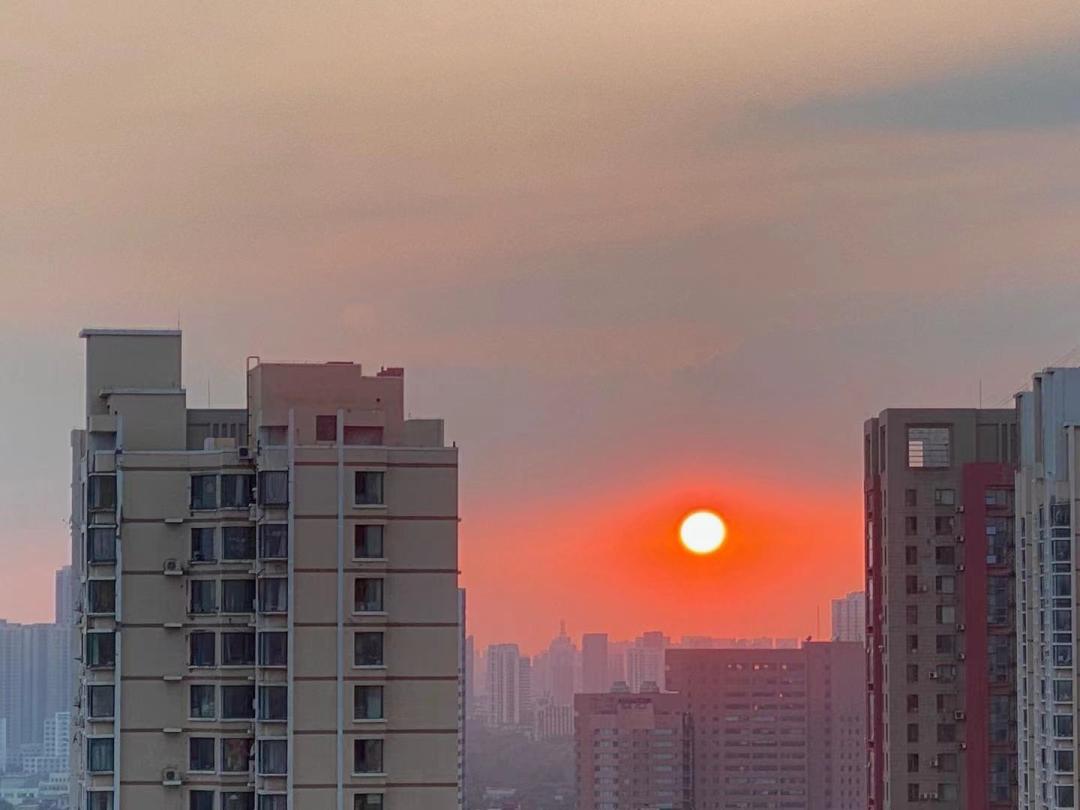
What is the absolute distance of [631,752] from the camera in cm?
11019

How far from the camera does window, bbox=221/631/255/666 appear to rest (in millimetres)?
28469

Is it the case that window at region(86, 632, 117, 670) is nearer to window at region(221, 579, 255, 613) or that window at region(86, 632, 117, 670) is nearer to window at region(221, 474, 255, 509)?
window at region(221, 579, 255, 613)

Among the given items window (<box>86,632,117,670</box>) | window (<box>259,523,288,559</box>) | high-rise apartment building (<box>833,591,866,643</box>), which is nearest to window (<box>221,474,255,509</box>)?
window (<box>259,523,288,559</box>)

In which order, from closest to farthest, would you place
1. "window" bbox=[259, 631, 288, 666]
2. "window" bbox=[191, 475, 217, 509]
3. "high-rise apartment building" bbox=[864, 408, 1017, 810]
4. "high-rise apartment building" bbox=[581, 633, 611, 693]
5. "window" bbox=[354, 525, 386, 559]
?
"window" bbox=[259, 631, 288, 666], "window" bbox=[354, 525, 386, 559], "window" bbox=[191, 475, 217, 509], "high-rise apartment building" bbox=[864, 408, 1017, 810], "high-rise apartment building" bbox=[581, 633, 611, 693]

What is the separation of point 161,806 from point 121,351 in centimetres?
503

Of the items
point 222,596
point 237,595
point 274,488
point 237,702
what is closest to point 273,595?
point 237,595

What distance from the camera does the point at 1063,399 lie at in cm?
4056

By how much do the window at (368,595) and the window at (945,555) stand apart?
21.3 metres

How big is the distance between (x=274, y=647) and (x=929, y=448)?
862 inches

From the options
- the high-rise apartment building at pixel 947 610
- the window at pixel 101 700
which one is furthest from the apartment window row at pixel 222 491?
the high-rise apartment building at pixel 947 610

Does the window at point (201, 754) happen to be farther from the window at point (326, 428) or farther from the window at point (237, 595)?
the window at point (326, 428)

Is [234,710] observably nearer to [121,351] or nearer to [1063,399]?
[121,351]

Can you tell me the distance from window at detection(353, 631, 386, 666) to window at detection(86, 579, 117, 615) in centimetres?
258

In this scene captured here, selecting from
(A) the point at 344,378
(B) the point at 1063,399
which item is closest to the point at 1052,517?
(B) the point at 1063,399
